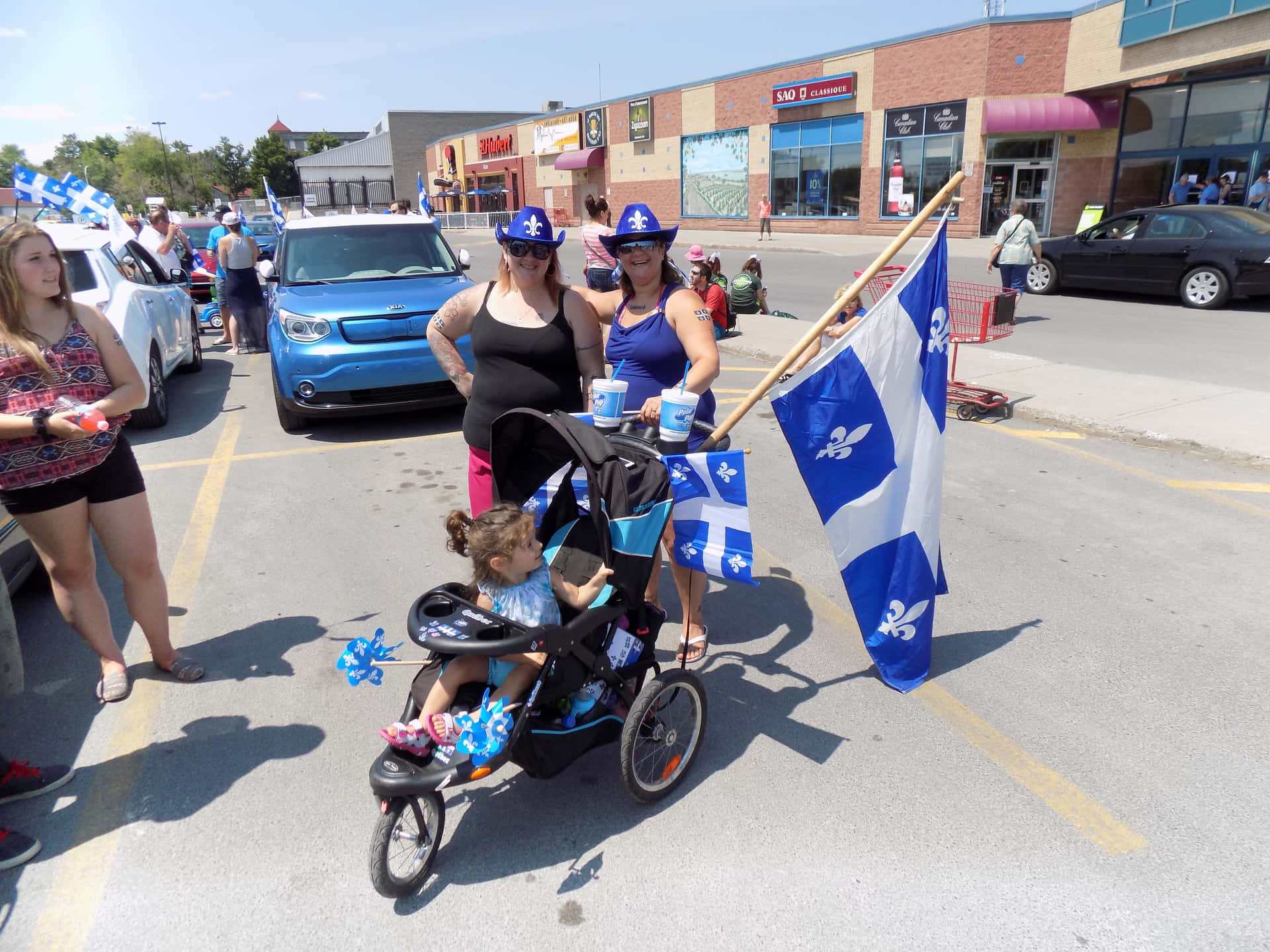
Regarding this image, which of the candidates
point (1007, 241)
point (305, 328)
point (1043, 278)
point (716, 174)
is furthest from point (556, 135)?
point (305, 328)

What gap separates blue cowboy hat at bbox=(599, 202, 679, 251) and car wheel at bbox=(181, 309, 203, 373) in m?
8.37

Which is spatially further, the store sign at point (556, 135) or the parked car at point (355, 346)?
the store sign at point (556, 135)

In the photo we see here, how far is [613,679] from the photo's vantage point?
9.46ft

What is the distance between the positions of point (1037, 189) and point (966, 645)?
27.0 m

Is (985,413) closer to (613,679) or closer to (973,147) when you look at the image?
(613,679)

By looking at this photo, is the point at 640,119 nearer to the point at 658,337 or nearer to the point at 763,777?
the point at 658,337

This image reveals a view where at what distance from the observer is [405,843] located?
2.64 m

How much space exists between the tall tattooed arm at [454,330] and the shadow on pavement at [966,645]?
2409 millimetres

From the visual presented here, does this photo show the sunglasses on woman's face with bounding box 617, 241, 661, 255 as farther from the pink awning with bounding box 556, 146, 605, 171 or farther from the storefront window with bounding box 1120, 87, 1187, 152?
the pink awning with bounding box 556, 146, 605, 171

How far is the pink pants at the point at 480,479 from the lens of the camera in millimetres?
3842

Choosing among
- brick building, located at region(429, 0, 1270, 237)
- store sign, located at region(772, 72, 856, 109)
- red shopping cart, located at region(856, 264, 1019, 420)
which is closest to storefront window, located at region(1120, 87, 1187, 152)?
brick building, located at region(429, 0, 1270, 237)

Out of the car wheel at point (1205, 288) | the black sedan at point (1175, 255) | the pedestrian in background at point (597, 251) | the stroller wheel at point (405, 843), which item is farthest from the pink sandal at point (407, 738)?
the car wheel at point (1205, 288)

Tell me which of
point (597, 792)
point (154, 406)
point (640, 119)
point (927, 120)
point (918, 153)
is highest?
point (640, 119)

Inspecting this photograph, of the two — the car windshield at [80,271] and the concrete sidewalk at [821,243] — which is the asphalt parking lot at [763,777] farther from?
the concrete sidewalk at [821,243]
